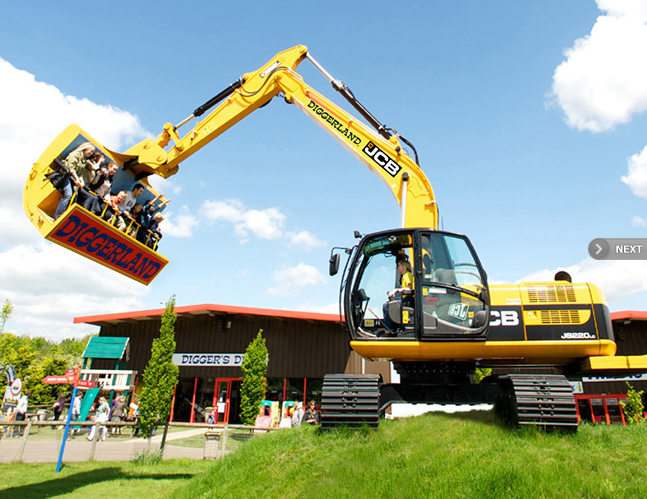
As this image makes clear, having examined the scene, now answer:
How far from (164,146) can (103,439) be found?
382 inches

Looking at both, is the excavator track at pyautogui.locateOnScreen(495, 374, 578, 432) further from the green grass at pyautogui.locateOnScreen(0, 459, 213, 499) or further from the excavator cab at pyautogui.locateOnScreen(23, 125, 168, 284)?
the excavator cab at pyautogui.locateOnScreen(23, 125, 168, 284)

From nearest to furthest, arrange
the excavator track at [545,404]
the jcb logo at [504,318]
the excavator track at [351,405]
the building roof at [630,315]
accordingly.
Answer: the excavator track at [545,404]
the excavator track at [351,405]
the jcb logo at [504,318]
the building roof at [630,315]

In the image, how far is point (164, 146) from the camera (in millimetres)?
10633

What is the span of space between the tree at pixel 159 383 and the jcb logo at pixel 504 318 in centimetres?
1384

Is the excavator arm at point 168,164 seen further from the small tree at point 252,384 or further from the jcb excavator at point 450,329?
the small tree at point 252,384

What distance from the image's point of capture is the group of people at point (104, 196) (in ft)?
27.7

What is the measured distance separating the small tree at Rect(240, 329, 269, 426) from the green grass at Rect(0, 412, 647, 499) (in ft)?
43.1

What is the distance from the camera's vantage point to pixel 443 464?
4.89 meters

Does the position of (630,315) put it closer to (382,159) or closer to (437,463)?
(382,159)

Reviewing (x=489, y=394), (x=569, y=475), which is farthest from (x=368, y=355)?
(x=569, y=475)

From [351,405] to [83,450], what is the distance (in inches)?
427

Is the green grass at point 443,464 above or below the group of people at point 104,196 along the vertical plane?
below

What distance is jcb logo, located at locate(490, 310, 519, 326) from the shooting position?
661 cm

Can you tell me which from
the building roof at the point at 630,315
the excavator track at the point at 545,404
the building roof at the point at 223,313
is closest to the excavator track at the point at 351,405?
the excavator track at the point at 545,404
